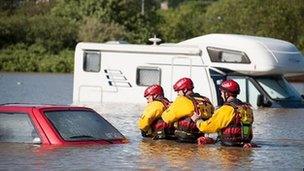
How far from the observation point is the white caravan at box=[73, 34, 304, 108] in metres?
30.6

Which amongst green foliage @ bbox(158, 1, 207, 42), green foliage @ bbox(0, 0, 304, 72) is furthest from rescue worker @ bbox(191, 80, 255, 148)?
green foliage @ bbox(158, 1, 207, 42)

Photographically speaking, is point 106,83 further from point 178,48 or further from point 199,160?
point 199,160

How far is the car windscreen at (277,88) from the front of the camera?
31500 mm

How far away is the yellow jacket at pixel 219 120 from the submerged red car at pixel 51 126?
1440 millimetres

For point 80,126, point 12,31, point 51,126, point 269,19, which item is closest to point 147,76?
point 80,126

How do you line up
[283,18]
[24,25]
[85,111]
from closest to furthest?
[85,111]
[283,18]
[24,25]

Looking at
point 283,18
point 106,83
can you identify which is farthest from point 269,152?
point 283,18

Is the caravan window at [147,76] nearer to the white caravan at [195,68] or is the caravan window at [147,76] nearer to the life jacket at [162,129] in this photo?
the white caravan at [195,68]

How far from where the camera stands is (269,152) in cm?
1656

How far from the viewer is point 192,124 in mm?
17312

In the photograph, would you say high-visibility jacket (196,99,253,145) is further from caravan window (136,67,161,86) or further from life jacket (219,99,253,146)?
caravan window (136,67,161,86)

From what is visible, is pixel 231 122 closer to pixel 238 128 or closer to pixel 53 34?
pixel 238 128

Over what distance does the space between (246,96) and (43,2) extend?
68.1m

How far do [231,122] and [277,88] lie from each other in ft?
50.3
